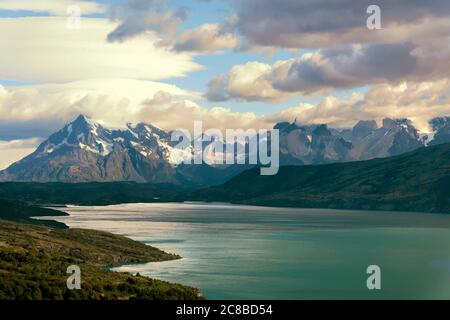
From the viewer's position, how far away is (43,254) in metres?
196

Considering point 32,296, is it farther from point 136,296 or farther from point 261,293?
point 261,293

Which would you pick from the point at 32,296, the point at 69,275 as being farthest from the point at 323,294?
the point at 32,296

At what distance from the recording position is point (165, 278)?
634ft

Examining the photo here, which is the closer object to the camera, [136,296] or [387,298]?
[136,296]

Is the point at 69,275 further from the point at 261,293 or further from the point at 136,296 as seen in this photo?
the point at 261,293
